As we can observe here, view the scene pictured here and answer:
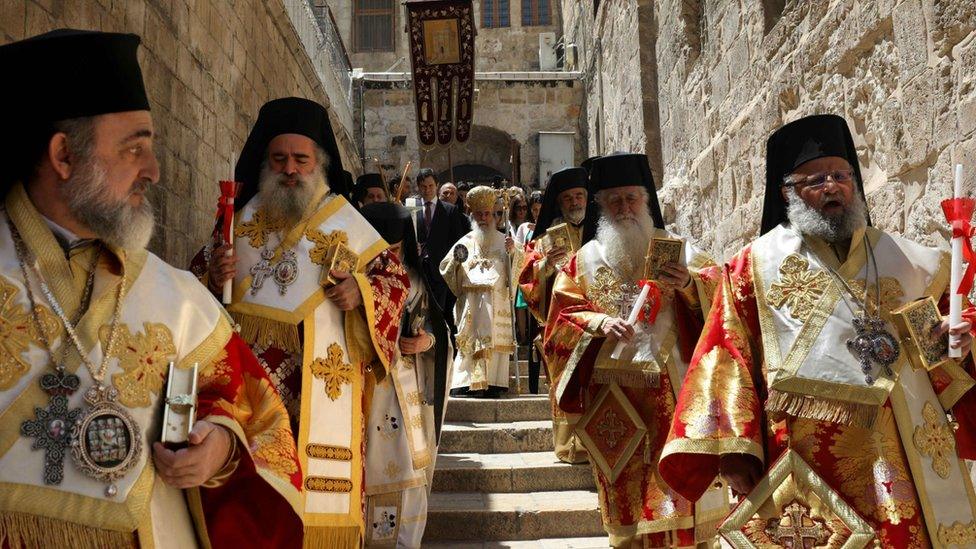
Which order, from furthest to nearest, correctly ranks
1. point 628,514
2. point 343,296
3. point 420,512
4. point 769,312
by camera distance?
point 420,512 < point 628,514 < point 343,296 < point 769,312

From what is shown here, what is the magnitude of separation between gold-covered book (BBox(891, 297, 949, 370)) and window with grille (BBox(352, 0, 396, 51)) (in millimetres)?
27610

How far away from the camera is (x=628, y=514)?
4434 mm

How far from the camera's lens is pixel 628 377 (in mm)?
4504

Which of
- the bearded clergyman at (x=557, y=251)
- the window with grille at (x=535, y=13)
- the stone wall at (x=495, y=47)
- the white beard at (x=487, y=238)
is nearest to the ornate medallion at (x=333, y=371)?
the bearded clergyman at (x=557, y=251)

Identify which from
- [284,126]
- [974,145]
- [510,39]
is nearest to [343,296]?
[284,126]

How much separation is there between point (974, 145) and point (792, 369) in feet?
5.66

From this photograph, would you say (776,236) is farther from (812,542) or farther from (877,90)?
(877,90)

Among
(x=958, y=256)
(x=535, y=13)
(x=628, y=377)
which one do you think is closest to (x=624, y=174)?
(x=628, y=377)

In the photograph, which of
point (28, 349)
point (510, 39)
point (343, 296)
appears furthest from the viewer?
point (510, 39)

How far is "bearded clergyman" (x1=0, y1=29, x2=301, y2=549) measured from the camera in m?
1.98

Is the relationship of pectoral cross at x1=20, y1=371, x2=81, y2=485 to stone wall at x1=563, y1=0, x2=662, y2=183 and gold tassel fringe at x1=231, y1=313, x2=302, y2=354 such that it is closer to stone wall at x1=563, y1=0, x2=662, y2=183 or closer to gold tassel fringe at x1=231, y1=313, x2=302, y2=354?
gold tassel fringe at x1=231, y1=313, x2=302, y2=354

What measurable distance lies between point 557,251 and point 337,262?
2.68 meters

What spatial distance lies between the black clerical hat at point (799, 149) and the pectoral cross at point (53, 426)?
9.01ft

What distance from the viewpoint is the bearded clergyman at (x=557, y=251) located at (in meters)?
6.47
